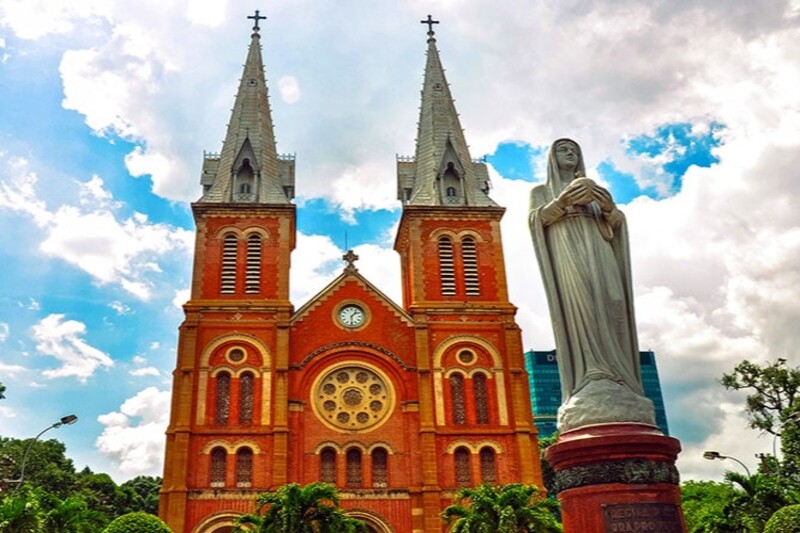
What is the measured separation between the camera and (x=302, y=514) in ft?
66.2

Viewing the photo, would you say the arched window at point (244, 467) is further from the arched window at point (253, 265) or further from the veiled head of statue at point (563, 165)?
the veiled head of statue at point (563, 165)

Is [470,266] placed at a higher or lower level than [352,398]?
higher

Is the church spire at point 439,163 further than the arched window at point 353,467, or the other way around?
the church spire at point 439,163

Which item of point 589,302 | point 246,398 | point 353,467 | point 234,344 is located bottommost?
point 589,302

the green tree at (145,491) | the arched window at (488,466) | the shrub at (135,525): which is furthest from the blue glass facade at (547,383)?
the shrub at (135,525)

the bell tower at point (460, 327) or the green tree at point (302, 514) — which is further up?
the bell tower at point (460, 327)

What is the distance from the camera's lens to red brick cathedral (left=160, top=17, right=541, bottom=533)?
29828 mm

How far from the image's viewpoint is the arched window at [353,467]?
30375 millimetres

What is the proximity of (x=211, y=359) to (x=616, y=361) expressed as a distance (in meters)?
25.6

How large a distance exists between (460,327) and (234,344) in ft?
31.7

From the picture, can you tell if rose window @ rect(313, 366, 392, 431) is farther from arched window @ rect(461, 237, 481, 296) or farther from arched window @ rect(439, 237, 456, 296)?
arched window @ rect(461, 237, 481, 296)

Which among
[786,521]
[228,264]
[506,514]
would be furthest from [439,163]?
[786,521]

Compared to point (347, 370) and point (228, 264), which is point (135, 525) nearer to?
point (347, 370)

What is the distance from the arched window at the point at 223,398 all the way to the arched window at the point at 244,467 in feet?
4.83
